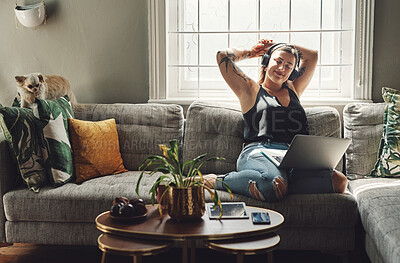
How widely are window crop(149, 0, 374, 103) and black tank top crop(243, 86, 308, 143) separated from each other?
543 millimetres

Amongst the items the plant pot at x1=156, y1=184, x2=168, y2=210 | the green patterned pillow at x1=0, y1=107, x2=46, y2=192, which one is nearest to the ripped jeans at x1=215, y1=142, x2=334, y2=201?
the plant pot at x1=156, y1=184, x2=168, y2=210

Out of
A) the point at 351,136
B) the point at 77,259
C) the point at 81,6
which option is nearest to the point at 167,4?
the point at 81,6

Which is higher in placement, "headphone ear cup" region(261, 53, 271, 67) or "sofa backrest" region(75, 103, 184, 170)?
"headphone ear cup" region(261, 53, 271, 67)

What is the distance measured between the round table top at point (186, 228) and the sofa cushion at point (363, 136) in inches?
46.1

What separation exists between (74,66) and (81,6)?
450 mm

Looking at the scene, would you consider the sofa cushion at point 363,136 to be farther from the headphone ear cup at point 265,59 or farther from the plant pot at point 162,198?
the plant pot at point 162,198

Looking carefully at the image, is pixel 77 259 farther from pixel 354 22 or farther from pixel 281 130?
pixel 354 22

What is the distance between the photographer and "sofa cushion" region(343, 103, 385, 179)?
9.99 feet

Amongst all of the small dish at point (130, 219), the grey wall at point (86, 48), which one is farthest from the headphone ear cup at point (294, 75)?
the small dish at point (130, 219)

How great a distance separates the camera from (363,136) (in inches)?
121

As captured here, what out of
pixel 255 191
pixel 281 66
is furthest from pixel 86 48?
pixel 255 191

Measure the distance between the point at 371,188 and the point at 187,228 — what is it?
4.11 ft

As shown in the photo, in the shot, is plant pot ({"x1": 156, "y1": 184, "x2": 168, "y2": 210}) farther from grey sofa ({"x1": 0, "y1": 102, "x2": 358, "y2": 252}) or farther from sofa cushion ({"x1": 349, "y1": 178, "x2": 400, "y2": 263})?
sofa cushion ({"x1": 349, "y1": 178, "x2": 400, "y2": 263})

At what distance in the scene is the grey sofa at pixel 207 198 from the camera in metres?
2.54
